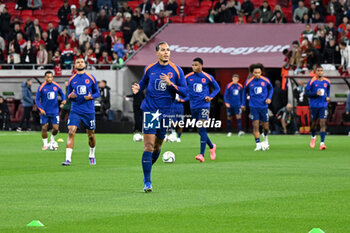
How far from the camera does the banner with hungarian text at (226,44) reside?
39.6 meters

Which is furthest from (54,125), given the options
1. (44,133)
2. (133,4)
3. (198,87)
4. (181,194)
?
(133,4)

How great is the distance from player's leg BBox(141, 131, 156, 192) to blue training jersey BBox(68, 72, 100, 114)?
676 cm

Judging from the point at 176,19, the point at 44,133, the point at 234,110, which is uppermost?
the point at 176,19

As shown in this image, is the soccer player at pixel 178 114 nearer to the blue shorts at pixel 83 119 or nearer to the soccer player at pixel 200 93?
the soccer player at pixel 200 93

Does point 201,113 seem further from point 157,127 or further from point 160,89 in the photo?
point 157,127

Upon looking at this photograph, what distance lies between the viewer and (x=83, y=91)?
20734mm

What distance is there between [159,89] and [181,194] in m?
1.85

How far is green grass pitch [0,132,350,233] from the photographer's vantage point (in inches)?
407

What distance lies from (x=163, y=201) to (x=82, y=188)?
95.7 inches

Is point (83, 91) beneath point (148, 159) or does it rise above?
above

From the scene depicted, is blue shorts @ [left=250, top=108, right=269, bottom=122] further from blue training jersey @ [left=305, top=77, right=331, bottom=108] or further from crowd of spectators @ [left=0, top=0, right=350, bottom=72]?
crowd of spectators @ [left=0, top=0, right=350, bottom=72]

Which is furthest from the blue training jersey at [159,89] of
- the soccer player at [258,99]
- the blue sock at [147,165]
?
the soccer player at [258,99]

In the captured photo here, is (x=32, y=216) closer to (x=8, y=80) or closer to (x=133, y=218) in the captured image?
(x=133, y=218)

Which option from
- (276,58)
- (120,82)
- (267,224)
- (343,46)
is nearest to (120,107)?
(120,82)
